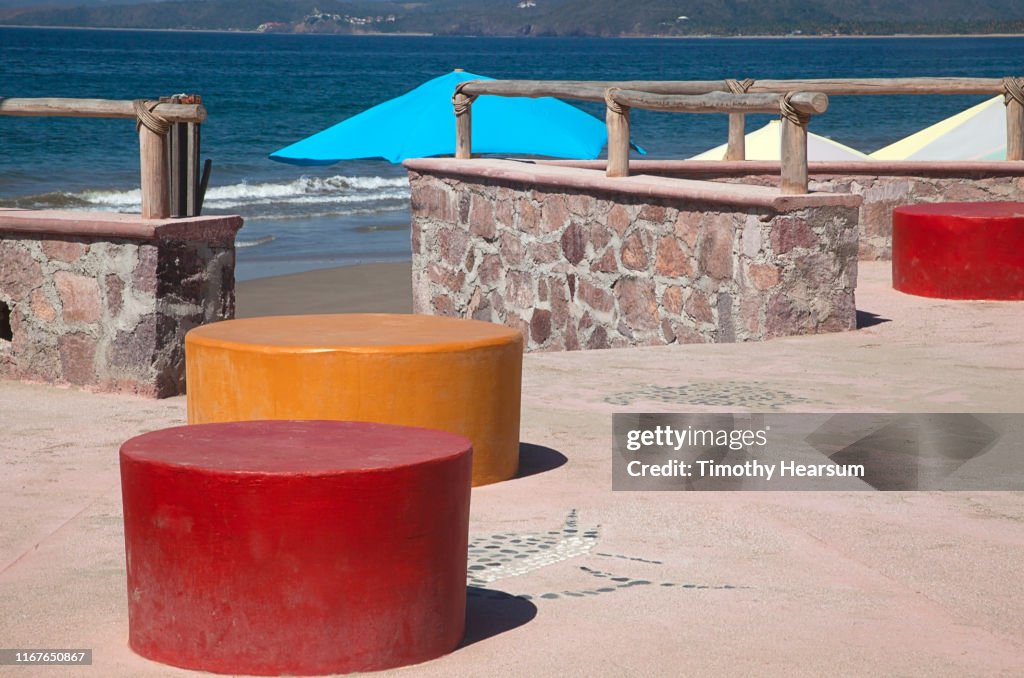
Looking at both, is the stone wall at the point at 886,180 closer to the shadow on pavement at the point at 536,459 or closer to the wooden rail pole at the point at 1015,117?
the wooden rail pole at the point at 1015,117

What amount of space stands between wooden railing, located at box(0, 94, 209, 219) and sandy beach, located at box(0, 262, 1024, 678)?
3.24ft

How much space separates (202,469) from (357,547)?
0.39m

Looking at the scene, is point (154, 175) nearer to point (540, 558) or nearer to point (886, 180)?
point (540, 558)

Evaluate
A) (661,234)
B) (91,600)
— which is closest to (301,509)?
(91,600)

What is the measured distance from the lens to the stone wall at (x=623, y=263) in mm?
8469

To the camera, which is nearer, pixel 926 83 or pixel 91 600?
pixel 91 600

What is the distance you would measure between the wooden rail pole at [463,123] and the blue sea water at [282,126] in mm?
6200

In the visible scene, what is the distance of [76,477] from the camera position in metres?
5.57

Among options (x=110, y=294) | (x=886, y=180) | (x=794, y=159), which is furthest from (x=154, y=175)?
(x=886, y=180)

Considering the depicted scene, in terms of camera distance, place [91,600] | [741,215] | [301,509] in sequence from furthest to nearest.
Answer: [741,215] < [91,600] < [301,509]

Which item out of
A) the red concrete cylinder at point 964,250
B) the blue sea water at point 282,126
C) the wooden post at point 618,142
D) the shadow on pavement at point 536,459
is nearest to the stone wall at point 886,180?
the wooden post at point 618,142

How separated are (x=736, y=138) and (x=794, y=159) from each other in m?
3.65

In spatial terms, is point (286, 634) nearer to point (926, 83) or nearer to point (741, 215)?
point (741, 215)

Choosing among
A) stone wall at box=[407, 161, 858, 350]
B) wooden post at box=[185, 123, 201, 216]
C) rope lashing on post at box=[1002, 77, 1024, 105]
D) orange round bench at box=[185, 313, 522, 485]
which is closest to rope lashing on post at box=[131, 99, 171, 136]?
wooden post at box=[185, 123, 201, 216]
